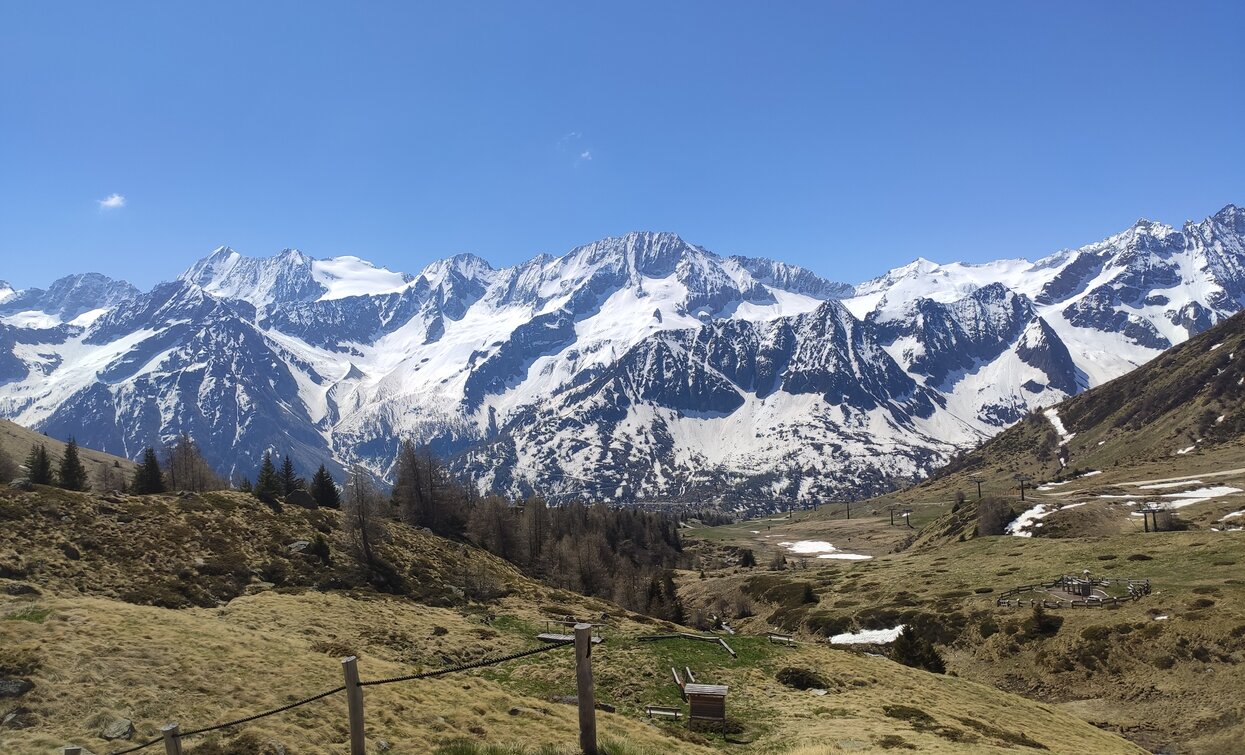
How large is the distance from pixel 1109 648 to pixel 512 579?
209 feet

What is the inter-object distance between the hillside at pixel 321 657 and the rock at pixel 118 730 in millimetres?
258

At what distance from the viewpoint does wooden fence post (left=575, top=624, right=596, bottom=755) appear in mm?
18344

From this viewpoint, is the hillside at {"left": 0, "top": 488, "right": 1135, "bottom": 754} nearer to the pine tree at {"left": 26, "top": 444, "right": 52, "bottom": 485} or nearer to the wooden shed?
the wooden shed

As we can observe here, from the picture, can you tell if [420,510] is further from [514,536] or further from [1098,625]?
[1098,625]

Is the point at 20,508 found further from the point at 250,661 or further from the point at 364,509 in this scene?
the point at 250,661

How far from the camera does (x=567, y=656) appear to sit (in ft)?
Answer: 147

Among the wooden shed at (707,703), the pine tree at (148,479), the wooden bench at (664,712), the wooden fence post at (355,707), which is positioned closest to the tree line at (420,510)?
the pine tree at (148,479)

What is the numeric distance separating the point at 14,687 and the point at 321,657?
12274 millimetres

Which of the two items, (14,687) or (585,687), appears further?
(14,687)

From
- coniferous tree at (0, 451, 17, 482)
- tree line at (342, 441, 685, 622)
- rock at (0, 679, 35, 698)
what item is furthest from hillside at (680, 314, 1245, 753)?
coniferous tree at (0, 451, 17, 482)

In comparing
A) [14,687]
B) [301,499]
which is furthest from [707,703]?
[301,499]

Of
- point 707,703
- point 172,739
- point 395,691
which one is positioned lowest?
point 707,703

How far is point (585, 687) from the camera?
1877cm

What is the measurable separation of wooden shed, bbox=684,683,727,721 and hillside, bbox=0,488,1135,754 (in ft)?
4.03
